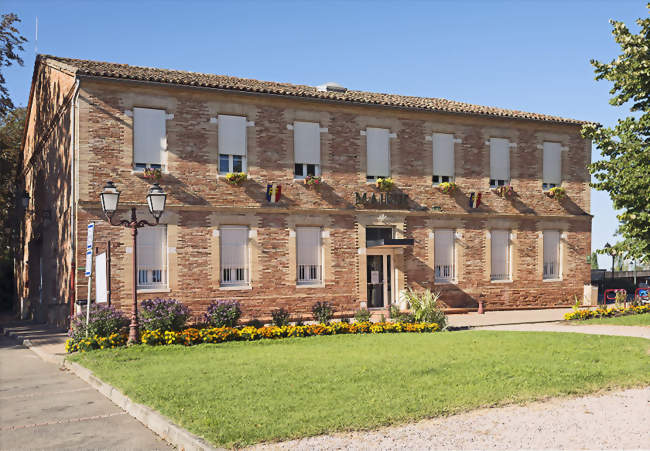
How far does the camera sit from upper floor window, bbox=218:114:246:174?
70.5 ft

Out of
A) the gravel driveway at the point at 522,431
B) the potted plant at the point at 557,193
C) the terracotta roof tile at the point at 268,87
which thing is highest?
the terracotta roof tile at the point at 268,87

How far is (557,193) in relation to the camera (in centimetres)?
2681

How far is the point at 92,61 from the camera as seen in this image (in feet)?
75.1

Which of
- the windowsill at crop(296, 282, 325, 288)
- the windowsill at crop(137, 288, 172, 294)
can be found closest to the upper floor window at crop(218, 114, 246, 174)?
the windowsill at crop(137, 288, 172, 294)

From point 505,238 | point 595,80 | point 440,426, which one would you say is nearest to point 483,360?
point 440,426

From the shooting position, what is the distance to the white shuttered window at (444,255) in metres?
24.8

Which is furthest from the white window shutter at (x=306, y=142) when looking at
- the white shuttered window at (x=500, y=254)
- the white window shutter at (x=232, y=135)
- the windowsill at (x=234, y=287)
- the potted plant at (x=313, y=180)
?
the white shuttered window at (x=500, y=254)

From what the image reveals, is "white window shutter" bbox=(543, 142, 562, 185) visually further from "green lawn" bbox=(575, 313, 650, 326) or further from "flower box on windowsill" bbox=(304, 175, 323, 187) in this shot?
"flower box on windowsill" bbox=(304, 175, 323, 187)

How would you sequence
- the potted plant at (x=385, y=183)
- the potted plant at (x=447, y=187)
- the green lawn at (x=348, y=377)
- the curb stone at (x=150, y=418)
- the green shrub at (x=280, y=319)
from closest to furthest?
the curb stone at (x=150, y=418) < the green lawn at (x=348, y=377) < the green shrub at (x=280, y=319) < the potted plant at (x=385, y=183) < the potted plant at (x=447, y=187)

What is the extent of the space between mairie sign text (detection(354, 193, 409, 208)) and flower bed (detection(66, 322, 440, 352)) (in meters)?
6.66

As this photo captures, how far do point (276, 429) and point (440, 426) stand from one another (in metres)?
1.72

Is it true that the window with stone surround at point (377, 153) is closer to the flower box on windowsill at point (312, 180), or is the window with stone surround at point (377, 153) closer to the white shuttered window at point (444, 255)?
the flower box on windowsill at point (312, 180)

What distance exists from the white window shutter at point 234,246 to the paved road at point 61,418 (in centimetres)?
924

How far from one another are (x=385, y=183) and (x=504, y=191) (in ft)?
17.7
